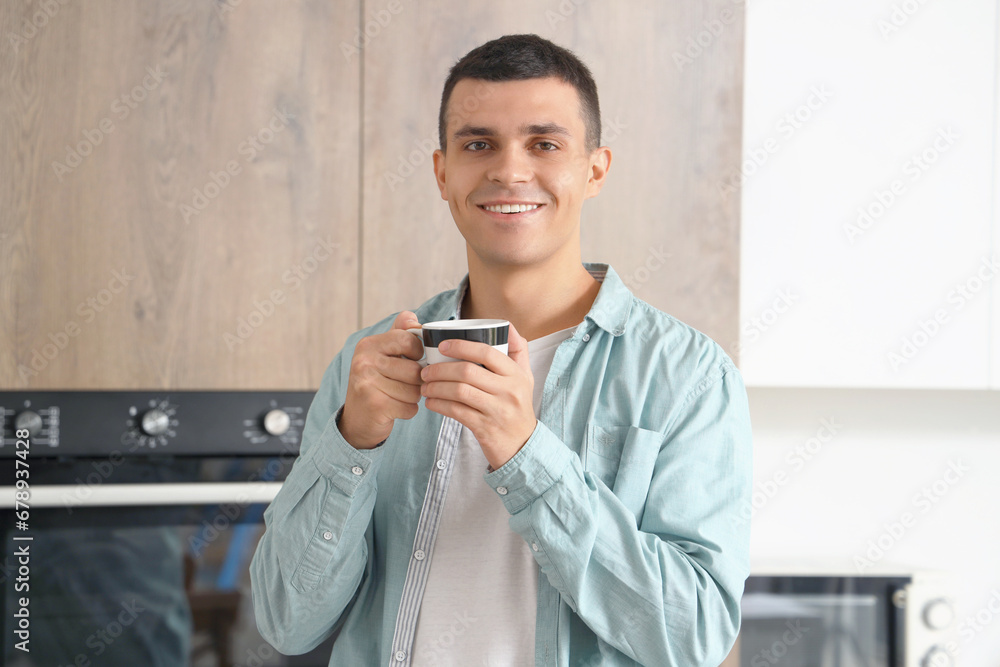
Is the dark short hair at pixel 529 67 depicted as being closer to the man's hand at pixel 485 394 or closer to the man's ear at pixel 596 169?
the man's ear at pixel 596 169

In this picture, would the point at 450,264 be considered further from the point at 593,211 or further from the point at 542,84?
the point at 542,84

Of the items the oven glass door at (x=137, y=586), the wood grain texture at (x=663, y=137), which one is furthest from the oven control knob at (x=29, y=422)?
the wood grain texture at (x=663, y=137)

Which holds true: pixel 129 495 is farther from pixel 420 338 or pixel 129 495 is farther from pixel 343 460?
pixel 420 338

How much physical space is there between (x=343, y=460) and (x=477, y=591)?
20cm

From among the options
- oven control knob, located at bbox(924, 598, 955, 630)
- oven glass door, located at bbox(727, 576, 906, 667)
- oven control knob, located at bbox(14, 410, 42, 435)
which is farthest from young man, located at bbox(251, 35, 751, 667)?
oven control knob, located at bbox(924, 598, 955, 630)

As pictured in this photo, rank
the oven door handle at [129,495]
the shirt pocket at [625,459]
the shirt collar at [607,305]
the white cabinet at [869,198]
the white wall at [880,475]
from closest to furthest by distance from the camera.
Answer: the shirt pocket at [625,459], the shirt collar at [607,305], the oven door handle at [129,495], the white cabinet at [869,198], the white wall at [880,475]

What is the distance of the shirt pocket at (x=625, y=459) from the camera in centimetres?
79

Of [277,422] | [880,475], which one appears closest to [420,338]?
[277,422]

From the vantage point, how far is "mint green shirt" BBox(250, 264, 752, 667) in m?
0.71

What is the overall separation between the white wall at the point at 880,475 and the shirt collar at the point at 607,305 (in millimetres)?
1230

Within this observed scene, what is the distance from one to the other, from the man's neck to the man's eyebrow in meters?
0.15

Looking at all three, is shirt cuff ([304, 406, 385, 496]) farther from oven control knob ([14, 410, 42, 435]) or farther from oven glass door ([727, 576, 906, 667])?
oven glass door ([727, 576, 906, 667])

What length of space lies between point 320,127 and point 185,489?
0.65 meters

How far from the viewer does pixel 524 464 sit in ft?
2.25
